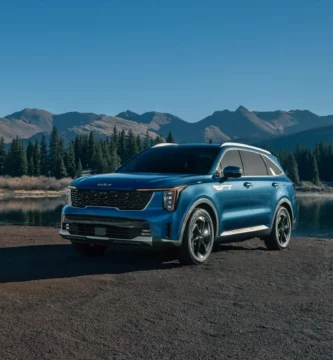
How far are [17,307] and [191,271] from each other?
309cm

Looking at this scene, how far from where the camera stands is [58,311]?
221 inches

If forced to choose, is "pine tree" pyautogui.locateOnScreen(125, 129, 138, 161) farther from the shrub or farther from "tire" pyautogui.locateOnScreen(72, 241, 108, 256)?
"tire" pyautogui.locateOnScreen(72, 241, 108, 256)

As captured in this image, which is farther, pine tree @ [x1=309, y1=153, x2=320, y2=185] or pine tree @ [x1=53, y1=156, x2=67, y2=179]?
pine tree @ [x1=309, y1=153, x2=320, y2=185]

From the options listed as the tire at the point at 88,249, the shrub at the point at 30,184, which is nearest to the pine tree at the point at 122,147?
the shrub at the point at 30,184

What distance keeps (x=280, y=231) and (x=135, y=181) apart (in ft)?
13.8

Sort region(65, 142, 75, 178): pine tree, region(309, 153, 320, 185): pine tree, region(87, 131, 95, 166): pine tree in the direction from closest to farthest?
region(65, 142, 75, 178): pine tree < region(87, 131, 95, 166): pine tree < region(309, 153, 320, 185): pine tree

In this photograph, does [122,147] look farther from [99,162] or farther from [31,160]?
[31,160]

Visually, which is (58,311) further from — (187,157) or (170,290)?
(187,157)

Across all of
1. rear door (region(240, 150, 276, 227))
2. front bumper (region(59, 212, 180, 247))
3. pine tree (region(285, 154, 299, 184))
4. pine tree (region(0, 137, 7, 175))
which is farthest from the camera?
pine tree (region(285, 154, 299, 184))

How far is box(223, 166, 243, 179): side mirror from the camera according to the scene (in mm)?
9114

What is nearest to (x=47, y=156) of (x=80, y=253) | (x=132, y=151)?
(x=132, y=151)

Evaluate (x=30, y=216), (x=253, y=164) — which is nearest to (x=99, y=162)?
(x=30, y=216)

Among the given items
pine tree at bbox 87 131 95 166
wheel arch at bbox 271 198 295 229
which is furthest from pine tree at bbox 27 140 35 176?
wheel arch at bbox 271 198 295 229

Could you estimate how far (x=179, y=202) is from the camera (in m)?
8.16
